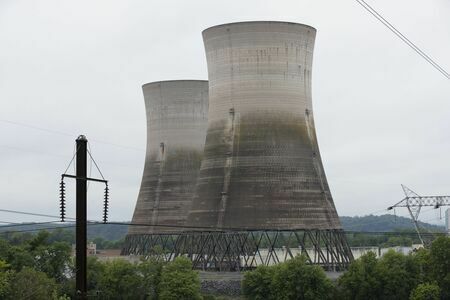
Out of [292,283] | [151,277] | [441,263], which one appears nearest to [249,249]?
[151,277]

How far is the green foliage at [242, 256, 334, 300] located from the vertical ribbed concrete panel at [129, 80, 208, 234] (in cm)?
1151

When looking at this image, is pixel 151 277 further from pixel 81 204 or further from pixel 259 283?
pixel 81 204

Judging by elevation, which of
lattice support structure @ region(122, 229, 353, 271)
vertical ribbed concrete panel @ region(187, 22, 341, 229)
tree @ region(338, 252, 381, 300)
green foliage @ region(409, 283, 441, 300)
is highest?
vertical ribbed concrete panel @ region(187, 22, 341, 229)

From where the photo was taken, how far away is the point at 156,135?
162ft

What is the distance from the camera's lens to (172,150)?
160 feet

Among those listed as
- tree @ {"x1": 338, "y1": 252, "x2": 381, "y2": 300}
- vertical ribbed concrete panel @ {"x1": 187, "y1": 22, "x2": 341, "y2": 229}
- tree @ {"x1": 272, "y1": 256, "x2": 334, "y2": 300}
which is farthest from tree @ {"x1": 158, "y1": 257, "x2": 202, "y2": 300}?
tree @ {"x1": 338, "y1": 252, "x2": 381, "y2": 300}

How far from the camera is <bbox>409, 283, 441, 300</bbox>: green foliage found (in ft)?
118

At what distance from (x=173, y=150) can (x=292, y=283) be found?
1418cm

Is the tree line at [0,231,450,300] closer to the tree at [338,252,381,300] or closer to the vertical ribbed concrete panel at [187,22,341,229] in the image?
the tree at [338,252,381,300]

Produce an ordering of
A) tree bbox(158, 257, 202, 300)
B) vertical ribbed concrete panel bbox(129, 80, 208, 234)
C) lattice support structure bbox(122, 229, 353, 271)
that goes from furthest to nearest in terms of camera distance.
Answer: vertical ribbed concrete panel bbox(129, 80, 208, 234)
lattice support structure bbox(122, 229, 353, 271)
tree bbox(158, 257, 202, 300)

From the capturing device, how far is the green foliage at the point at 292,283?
36250 mm

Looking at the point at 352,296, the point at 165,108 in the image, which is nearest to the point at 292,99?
the point at 352,296

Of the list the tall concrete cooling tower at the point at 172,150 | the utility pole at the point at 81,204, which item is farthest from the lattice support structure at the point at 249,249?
the utility pole at the point at 81,204

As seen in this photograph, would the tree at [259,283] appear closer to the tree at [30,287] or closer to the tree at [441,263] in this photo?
the tree at [441,263]
